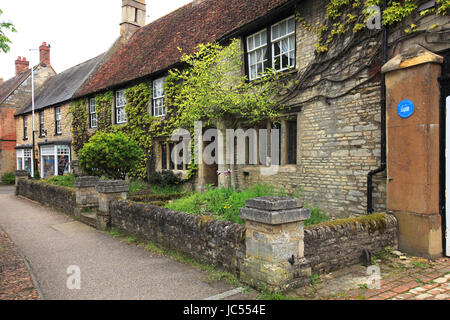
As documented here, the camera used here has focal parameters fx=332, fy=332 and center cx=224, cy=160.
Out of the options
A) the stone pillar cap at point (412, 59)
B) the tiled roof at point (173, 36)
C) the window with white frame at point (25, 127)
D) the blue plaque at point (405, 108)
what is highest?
the tiled roof at point (173, 36)

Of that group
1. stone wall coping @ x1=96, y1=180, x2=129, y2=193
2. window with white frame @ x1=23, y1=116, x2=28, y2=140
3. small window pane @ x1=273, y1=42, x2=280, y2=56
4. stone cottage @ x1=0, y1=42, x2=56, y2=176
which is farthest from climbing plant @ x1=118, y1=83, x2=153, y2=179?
stone cottage @ x1=0, y1=42, x2=56, y2=176

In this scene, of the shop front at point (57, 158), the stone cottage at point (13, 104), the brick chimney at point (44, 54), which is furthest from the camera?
the brick chimney at point (44, 54)

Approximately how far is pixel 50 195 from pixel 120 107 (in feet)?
20.4

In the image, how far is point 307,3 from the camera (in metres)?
8.82

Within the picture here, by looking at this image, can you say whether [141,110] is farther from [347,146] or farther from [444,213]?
[444,213]

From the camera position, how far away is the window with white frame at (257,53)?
10375 mm

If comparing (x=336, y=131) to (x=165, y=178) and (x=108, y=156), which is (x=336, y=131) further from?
(x=165, y=178)

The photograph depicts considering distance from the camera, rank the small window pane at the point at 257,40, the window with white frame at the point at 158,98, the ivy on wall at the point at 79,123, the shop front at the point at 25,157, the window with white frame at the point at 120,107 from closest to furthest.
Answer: the small window pane at the point at 257,40 < the window with white frame at the point at 158,98 < the window with white frame at the point at 120,107 < the ivy on wall at the point at 79,123 < the shop front at the point at 25,157

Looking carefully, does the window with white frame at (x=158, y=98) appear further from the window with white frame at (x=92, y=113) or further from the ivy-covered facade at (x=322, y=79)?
the window with white frame at (x=92, y=113)

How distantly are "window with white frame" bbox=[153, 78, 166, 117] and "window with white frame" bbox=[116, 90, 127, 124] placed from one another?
2.87m

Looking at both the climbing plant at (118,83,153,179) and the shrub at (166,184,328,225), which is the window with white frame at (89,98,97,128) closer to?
the climbing plant at (118,83,153,179)

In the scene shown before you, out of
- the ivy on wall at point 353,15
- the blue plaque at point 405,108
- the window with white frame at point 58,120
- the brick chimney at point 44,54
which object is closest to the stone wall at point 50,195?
the window with white frame at point 58,120

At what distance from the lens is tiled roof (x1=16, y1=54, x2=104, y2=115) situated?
2294 cm

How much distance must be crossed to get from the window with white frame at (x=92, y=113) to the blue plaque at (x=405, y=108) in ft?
58.3
